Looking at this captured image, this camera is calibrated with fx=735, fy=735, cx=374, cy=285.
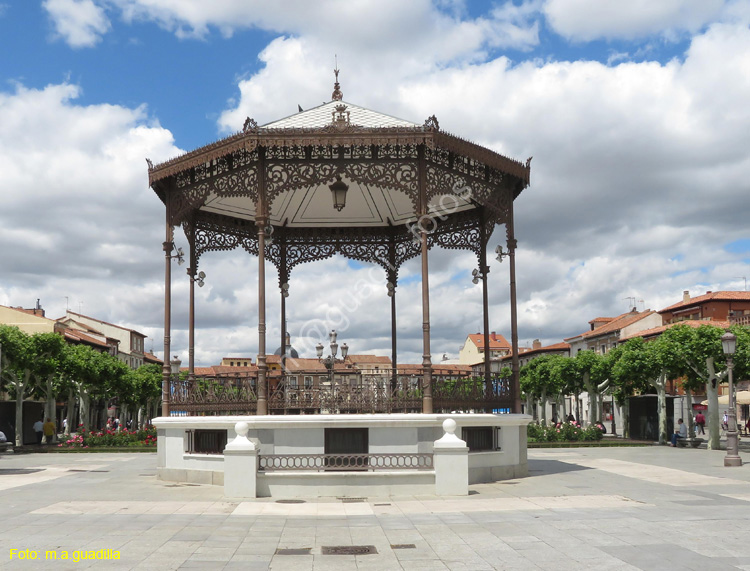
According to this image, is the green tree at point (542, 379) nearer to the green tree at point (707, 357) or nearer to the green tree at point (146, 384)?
the green tree at point (707, 357)

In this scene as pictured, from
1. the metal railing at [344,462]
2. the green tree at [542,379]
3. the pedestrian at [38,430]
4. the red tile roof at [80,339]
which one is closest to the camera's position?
the metal railing at [344,462]

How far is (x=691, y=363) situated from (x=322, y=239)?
18.0m

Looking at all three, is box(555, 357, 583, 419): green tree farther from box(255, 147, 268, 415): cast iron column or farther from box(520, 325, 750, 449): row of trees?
box(255, 147, 268, 415): cast iron column

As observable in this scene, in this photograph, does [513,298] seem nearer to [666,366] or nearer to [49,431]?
[666,366]

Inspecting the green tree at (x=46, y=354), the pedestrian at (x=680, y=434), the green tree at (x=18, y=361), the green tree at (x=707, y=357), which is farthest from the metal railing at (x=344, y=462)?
the green tree at (x=46, y=354)

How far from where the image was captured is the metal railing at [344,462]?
14930 millimetres

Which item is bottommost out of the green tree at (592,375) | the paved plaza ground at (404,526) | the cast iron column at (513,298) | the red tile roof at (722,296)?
the paved plaza ground at (404,526)

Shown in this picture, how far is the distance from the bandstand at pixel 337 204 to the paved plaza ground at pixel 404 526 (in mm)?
1819

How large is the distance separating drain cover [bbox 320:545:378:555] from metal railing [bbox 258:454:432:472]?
5.14m

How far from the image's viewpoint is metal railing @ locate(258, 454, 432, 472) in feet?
49.0

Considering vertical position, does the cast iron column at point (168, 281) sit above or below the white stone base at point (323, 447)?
above

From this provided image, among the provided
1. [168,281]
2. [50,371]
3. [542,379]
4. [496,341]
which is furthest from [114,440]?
[496,341]

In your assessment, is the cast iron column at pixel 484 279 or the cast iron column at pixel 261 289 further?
the cast iron column at pixel 484 279

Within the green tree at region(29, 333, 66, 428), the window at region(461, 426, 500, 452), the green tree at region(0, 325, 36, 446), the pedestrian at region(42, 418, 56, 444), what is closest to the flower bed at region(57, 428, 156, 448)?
the green tree at region(0, 325, 36, 446)
